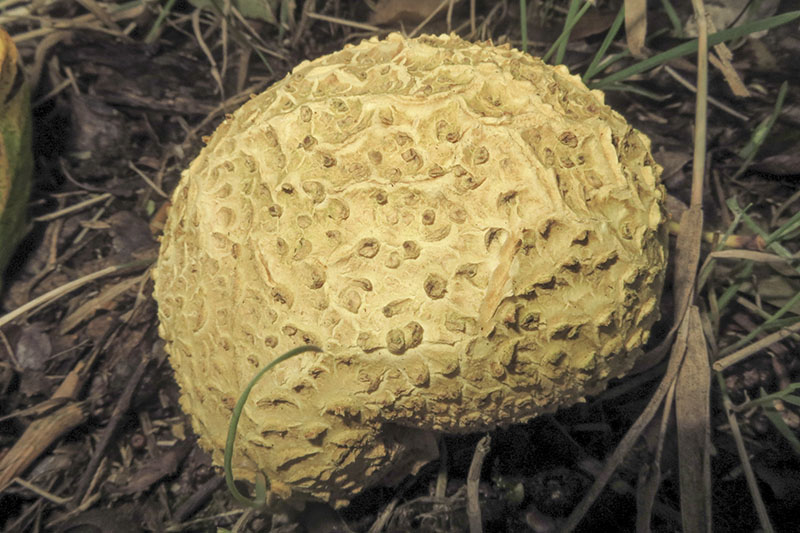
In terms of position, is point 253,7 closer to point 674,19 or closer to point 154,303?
point 154,303

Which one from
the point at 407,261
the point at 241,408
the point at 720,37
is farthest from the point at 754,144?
the point at 241,408

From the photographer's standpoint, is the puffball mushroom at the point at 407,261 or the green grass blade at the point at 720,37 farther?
the green grass blade at the point at 720,37

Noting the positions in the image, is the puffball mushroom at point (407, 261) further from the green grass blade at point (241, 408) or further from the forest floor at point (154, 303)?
the forest floor at point (154, 303)

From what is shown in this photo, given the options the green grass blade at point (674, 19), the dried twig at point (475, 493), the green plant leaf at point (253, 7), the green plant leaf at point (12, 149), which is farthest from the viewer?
the green plant leaf at point (253, 7)

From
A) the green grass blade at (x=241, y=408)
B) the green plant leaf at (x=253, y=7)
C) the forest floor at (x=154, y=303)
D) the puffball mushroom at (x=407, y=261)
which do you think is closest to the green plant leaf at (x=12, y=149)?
the forest floor at (x=154, y=303)

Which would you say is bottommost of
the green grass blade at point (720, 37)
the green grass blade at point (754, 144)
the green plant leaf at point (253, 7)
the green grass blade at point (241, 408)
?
the green grass blade at point (241, 408)

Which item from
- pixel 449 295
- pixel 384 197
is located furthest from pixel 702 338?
pixel 384 197

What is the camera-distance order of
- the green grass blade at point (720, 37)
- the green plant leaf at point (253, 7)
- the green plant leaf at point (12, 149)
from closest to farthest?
the green grass blade at point (720, 37) → the green plant leaf at point (12, 149) → the green plant leaf at point (253, 7)

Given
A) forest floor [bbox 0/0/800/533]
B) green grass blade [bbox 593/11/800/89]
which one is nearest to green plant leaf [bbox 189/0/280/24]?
forest floor [bbox 0/0/800/533]
